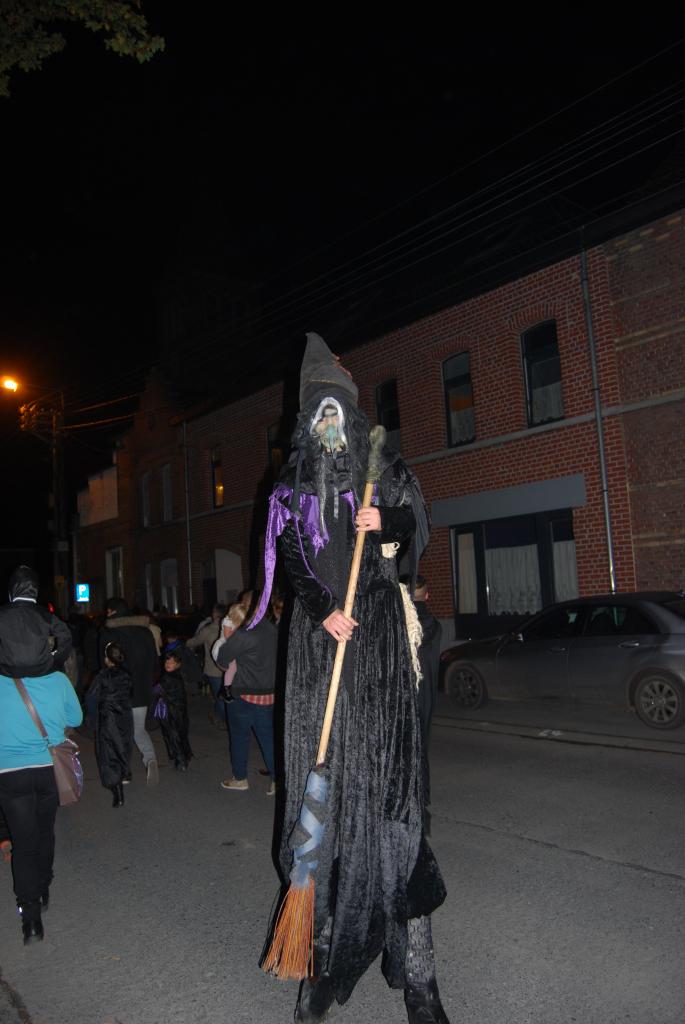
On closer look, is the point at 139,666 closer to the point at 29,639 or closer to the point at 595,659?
the point at 29,639

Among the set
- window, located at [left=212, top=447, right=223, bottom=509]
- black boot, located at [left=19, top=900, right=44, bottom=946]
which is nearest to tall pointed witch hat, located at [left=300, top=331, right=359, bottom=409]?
black boot, located at [left=19, top=900, right=44, bottom=946]

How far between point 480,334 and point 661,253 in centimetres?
394

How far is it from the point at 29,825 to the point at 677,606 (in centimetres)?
788

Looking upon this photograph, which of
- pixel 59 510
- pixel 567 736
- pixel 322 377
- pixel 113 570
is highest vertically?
pixel 59 510

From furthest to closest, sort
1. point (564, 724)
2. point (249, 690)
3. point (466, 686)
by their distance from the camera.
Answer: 1. point (466, 686)
2. point (564, 724)
3. point (249, 690)

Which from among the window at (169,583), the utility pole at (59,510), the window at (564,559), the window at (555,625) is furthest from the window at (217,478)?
the window at (555,625)

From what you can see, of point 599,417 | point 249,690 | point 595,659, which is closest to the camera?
point 249,690

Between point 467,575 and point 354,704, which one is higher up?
point 467,575

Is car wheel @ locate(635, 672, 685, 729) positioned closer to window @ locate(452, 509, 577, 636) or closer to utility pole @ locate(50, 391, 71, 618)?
window @ locate(452, 509, 577, 636)

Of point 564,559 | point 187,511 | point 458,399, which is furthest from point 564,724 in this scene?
point 187,511

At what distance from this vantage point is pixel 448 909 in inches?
176

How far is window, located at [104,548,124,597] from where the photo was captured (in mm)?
31188

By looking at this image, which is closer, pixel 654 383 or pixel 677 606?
pixel 677 606

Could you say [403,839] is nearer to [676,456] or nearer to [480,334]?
[676,456]
